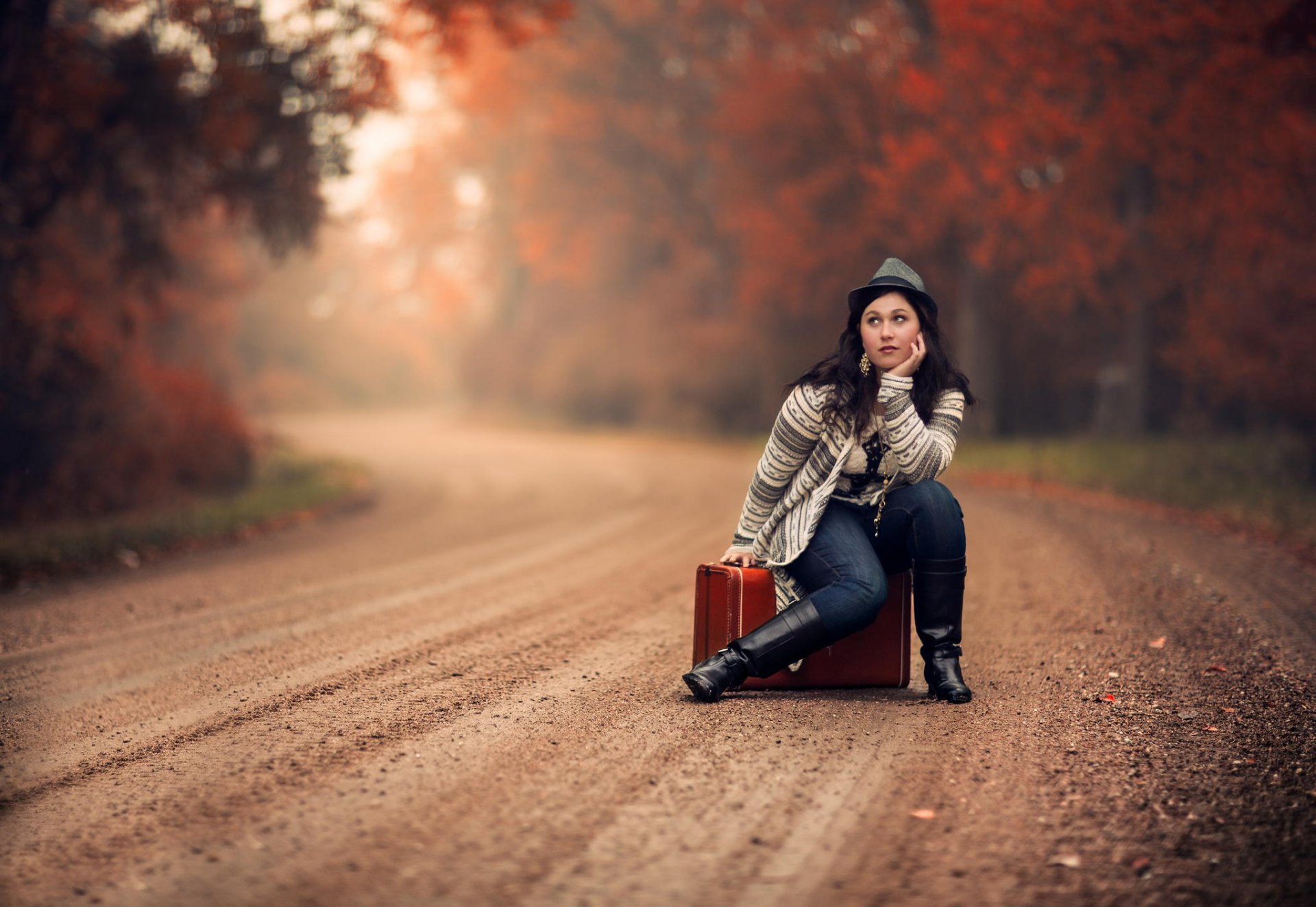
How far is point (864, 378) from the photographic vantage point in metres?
4.55

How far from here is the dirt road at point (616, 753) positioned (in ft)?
9.62

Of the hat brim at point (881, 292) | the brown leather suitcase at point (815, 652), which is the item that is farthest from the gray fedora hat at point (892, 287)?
the brown leather suitcase at point (815, 652)

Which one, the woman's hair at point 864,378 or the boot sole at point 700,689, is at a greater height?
the woman's hair at point 864,378

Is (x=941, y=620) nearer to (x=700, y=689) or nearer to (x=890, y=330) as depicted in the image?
(x=700, y=689)

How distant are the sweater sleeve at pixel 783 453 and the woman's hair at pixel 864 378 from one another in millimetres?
51

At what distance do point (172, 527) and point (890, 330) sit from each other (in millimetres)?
8173

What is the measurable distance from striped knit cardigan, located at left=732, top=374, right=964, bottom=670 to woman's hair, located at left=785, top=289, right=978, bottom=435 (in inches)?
1.3

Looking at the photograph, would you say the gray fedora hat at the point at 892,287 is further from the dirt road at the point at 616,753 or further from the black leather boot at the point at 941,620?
the dirt road at the point at 616,753

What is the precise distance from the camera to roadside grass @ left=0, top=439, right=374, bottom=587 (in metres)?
8.64

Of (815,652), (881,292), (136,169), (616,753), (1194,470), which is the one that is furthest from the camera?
(1194,470)

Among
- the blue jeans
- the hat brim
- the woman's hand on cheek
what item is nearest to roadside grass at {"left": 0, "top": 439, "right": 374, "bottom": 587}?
the blue jeans

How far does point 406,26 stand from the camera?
12.8 metres

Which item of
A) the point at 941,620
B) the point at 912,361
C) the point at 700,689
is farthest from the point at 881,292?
the point at 700,689

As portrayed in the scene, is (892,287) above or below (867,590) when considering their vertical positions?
above
